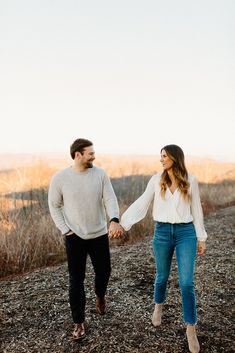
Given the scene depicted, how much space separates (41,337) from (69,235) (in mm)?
1247

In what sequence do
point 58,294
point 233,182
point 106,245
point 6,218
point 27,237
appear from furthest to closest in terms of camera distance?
point 233,182 < point 6,218 < point 27,237 < point 58,294 < point 106,245

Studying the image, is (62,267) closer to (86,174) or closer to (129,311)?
(129,311)

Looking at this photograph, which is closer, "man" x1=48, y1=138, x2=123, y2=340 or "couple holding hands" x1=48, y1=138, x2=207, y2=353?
"couple holding hands" x1=48, y1=138, x2=207, y2=353

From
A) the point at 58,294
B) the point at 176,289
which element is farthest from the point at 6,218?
the point at 176,289

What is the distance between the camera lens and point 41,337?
4.29 m

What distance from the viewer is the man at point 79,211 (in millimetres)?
3932

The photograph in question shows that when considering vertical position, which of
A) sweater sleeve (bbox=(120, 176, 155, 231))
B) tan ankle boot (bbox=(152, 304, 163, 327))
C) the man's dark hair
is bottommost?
tan ankle boot (bbox=(152, 304, 163, 327))

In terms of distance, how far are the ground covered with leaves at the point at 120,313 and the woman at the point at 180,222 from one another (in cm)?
57

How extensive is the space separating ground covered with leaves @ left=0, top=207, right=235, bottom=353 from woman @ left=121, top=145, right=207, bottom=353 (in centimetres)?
57

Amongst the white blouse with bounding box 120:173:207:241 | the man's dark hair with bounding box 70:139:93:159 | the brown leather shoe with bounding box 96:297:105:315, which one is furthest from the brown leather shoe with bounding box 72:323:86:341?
the man's dark hair with bounding box 70:139:93:159

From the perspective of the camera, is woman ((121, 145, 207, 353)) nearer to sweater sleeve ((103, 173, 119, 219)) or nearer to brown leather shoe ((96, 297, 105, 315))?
sweater sleeve ((103, 173, 119, 219))

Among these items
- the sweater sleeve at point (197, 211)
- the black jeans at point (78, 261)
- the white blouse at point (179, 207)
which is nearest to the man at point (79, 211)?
the black jeans at point (78, 261)

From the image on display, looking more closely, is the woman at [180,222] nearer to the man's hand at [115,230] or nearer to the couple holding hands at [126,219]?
the couple holding hands at [126,219]

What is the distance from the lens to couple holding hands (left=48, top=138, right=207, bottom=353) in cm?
368
